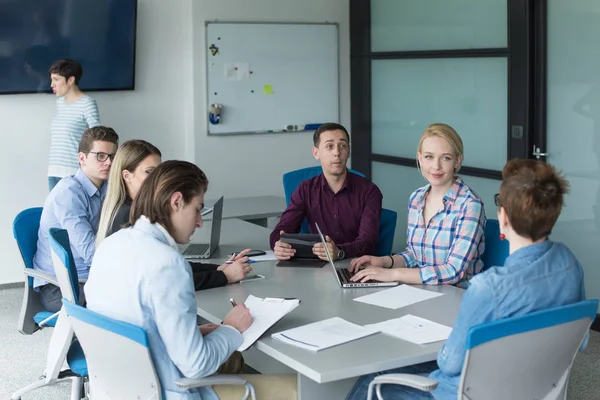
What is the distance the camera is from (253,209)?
5.33 meters

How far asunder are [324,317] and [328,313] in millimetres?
52

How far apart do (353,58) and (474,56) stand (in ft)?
5.36

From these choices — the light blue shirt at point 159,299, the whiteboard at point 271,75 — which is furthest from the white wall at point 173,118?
the light blue shirt at point 159,299

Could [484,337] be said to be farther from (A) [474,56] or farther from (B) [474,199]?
(A) [474,56]

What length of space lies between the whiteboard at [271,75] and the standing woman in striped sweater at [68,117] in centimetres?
115

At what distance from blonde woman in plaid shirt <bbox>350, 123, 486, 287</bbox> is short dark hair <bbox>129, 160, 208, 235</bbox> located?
3.33 feet

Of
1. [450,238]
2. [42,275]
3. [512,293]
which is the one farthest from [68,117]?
[512,293]

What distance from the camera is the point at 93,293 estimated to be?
2.48 m

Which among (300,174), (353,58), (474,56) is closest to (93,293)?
(300,174)

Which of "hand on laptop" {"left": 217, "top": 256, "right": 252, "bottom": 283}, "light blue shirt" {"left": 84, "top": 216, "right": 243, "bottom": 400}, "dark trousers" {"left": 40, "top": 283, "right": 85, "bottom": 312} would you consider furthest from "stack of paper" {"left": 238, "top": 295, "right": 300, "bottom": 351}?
"dark trousers" {"left": 40, "top": 283, "right": 85, "bottom": 312}

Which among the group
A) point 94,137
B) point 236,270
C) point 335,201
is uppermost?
point 94,137

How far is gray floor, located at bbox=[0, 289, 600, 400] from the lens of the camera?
4.20m

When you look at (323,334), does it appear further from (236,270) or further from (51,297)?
(51,297)

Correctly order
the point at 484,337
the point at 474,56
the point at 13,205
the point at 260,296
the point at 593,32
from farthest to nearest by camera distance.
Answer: the point at 13,205 < the point at 474,56 < the point at 593,32 < the point at 260,296 < the point at 484,337
